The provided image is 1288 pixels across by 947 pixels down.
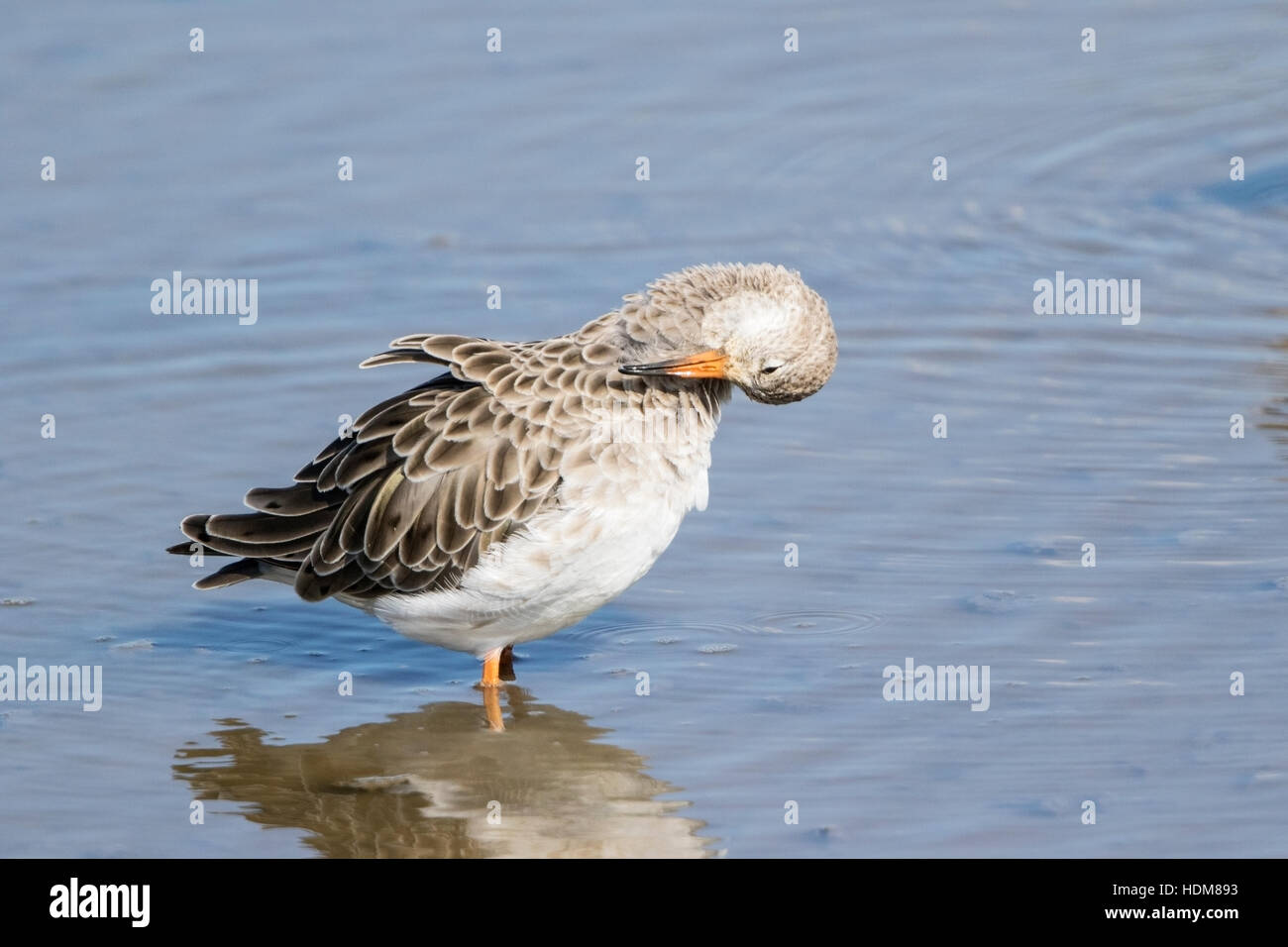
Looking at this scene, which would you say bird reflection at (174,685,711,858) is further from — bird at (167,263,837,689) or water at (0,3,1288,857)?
bird at (167,263,837,689)

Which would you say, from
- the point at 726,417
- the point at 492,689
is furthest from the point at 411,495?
the point at 726,417

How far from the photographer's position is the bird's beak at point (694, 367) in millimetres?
9219

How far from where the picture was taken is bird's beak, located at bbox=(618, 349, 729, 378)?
30.2ft

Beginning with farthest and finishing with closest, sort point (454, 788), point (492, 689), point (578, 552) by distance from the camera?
point (492, 689) < point (454, 788) < point (578, 552)

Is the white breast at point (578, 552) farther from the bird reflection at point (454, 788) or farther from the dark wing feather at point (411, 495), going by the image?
the bird reflection at point (454, 788)

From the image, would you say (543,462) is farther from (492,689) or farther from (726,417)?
(726,417)

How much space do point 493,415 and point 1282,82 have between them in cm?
1188

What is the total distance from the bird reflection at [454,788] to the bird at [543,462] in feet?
1.38

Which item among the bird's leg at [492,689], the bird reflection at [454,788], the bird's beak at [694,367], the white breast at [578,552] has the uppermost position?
the bird's beak at [694,367]

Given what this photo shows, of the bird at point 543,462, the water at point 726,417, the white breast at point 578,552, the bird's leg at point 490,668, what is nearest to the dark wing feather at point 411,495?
the bird at point 543,462

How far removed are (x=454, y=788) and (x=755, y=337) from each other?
2.89 m

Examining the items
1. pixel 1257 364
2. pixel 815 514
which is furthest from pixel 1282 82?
pixel 815 514

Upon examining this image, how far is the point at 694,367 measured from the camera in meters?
9.23

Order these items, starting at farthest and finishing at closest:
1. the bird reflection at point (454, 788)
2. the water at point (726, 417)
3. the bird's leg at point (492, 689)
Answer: the bird's leg at point (492, 689) < the water at point (726, 417) < the bird reflection at point (454, 788)
